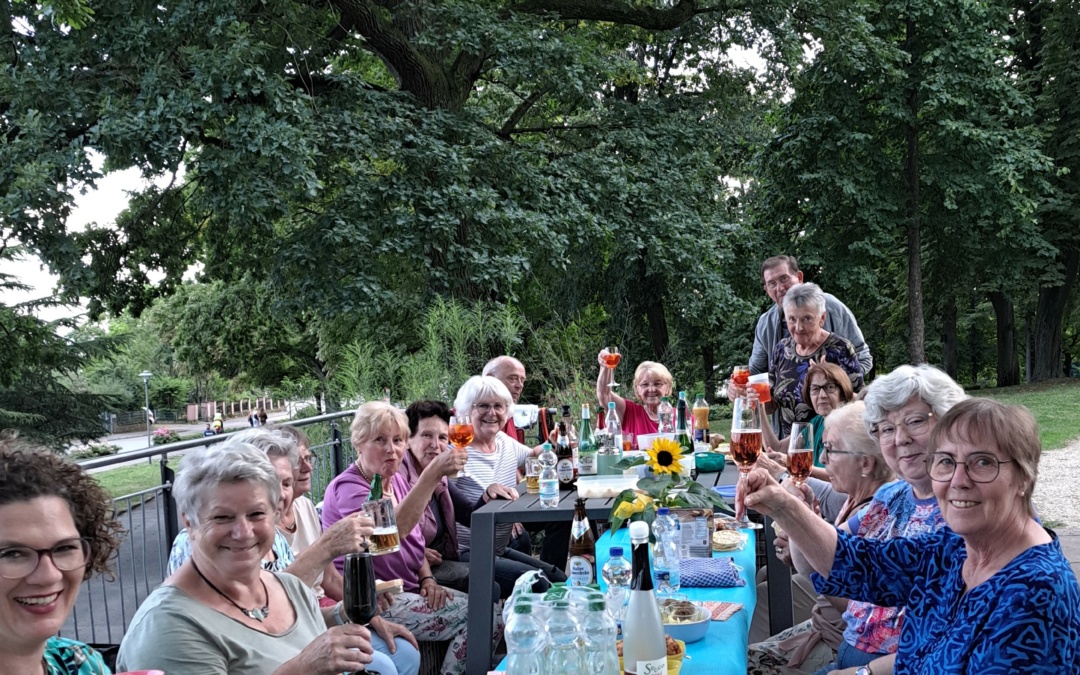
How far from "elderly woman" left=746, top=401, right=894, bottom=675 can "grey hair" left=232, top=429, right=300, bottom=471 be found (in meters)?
1.64

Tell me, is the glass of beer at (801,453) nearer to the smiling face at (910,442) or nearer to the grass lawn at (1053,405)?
the smiling face at (910,442)

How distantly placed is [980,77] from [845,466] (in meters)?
15.7

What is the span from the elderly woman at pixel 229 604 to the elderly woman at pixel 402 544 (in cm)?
121

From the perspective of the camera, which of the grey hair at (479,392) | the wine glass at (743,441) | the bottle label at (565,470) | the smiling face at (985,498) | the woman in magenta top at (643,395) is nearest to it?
the smiling face at (985,498)

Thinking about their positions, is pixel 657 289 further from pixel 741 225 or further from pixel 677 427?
pixel 677 427

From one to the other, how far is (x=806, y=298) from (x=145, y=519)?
14.9ft

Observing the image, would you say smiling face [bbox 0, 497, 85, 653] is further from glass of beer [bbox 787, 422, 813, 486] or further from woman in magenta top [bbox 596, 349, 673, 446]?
woman in magenta top [bbox 596, 349, 673, 446]

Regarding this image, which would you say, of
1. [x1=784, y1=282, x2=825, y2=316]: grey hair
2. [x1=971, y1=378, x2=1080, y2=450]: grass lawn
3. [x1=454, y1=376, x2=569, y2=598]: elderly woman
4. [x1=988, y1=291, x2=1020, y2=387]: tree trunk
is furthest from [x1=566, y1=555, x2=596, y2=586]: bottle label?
[x1=988, y1=291, x2=1020, y2=387]: tree trunk

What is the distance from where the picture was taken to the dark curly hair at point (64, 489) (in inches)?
63.1

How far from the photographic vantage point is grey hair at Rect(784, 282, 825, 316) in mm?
4801

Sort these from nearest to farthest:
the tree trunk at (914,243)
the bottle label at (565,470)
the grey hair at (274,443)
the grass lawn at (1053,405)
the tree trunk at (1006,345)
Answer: the grey hair at (274,443) < the bottle label at (565,470) < the grass lawn at (1053,405) < the tree trunk at (914,243) < the tree trunk at (1006,345)

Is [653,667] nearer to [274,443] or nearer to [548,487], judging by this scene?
[274,443]

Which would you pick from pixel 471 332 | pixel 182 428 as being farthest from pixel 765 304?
pixel 182 428

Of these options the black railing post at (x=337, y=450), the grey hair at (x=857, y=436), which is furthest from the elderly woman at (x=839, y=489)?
the black railing post at (x=337, y=450)
